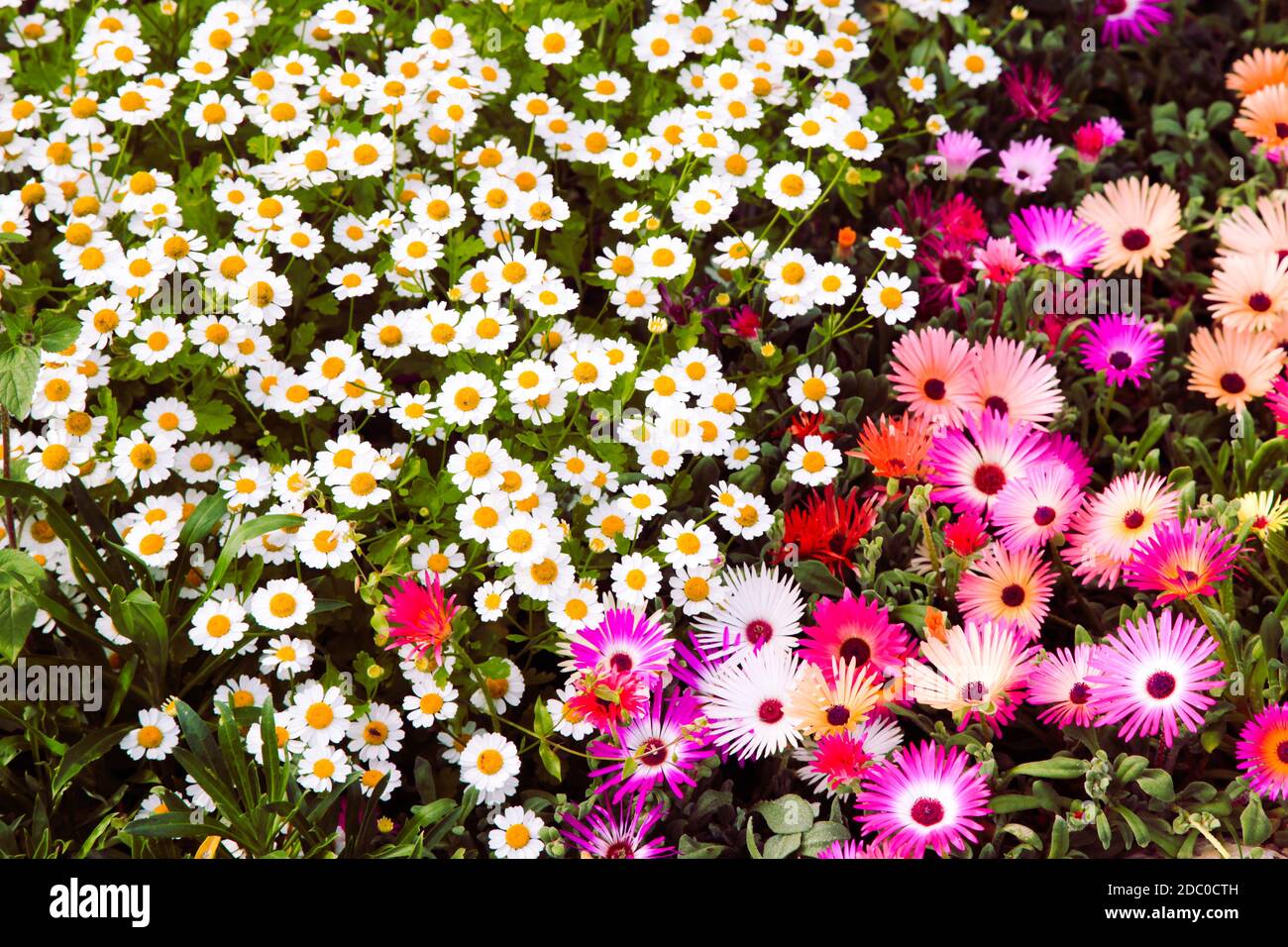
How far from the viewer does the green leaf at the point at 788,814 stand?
1997mm

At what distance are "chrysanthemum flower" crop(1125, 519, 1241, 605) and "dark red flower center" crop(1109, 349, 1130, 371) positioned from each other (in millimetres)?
497

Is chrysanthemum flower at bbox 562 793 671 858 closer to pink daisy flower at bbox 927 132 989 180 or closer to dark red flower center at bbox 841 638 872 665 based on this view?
dark red flower center at bbox 841 638 872 665

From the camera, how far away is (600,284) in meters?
2.37

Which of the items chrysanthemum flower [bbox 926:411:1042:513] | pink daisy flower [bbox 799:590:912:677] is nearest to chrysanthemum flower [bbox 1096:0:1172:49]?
chrysanthemum flower [bbox 926:411:1042:513]

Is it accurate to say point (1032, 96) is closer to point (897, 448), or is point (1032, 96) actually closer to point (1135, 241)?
point (1135, 241)

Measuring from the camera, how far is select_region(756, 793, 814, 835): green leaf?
6.55ft

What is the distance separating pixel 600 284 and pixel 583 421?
0.27 meters

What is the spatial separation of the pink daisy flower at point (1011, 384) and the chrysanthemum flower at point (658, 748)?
811mm

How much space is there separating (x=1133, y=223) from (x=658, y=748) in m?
1.51

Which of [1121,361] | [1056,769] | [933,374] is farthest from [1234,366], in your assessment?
[1056,769]

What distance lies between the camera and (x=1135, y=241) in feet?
8.73

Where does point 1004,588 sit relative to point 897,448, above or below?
below

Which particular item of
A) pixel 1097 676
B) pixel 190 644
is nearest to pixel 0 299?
pixel 190 644
